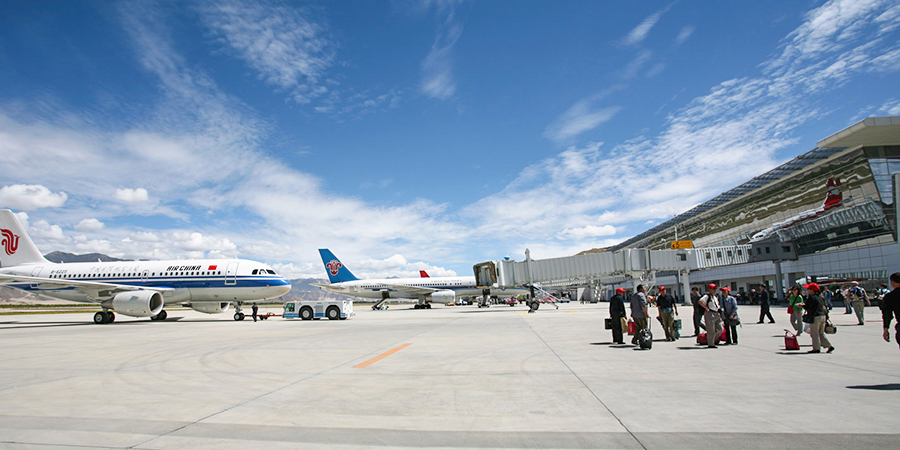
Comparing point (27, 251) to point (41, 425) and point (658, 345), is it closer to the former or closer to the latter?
point (41, 425)

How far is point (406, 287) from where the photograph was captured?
5762cm

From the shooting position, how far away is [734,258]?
44094 mm

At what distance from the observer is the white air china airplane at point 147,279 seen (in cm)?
2858

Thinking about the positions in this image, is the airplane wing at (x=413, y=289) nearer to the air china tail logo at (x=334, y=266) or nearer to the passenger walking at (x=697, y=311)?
the air china tail logo at (x=334, y=266)

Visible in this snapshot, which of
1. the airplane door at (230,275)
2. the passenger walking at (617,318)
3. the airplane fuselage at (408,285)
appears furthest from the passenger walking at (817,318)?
the airplane fuselage at (408,285)

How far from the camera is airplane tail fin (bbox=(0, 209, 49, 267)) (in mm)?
31422

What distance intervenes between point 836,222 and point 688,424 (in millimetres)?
47926

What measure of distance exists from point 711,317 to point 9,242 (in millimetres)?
42355

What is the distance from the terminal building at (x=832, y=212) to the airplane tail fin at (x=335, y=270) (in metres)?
46.5

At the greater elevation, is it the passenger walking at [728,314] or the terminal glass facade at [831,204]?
the terminal glass facade at [831,204]

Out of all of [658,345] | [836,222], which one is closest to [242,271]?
[658,345]

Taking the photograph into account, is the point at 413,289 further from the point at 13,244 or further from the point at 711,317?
the point at 711,317

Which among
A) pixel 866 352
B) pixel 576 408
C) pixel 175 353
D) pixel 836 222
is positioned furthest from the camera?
pixel 836 222

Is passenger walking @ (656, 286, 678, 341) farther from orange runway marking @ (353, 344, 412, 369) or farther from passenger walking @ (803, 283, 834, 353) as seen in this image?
orange runway marking @ (353, 344, 412, 369)
